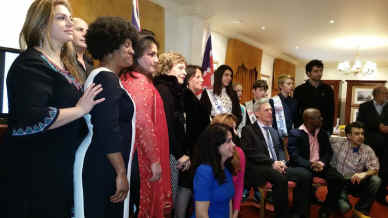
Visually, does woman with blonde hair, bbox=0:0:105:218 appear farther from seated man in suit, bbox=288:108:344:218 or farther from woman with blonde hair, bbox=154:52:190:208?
seated man in suit, bbox=288:108:344:218

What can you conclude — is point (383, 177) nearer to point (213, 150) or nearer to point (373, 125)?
point (373, 125)

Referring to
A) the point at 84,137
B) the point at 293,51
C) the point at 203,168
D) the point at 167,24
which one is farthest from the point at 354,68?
the point at 84,137

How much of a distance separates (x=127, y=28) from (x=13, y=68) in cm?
48

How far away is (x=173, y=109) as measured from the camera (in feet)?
6.73

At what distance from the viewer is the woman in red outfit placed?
58.9 inches

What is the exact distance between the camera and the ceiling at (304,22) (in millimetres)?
4836

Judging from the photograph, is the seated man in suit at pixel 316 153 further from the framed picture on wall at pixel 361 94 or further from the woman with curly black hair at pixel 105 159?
the framed picture on wall at pixel 361 94

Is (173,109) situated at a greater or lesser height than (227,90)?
lesser

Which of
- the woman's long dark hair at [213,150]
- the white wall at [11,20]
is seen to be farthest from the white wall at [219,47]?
the woman's long dark hair at [213,150]

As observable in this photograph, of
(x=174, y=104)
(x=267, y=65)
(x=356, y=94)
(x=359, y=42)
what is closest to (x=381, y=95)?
(x=174, y=104)

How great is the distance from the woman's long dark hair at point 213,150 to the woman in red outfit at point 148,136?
221 millimetres

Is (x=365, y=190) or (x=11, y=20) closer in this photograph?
(x=11, y=20)

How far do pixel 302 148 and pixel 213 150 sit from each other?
5.62 ft

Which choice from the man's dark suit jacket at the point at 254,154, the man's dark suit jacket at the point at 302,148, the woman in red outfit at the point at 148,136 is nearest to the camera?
the woman in red outfit at the point at 148,136
